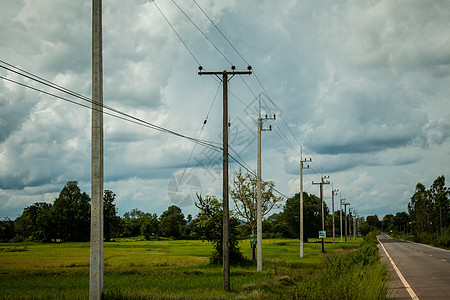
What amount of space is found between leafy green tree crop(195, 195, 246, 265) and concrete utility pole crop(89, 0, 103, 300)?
1882 centimetres

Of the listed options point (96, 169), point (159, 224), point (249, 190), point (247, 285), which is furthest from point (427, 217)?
point (96, 169)

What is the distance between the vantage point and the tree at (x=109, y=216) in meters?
97.7

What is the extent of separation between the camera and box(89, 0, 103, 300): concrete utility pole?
1287cm

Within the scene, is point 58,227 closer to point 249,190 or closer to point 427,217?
point 249,190

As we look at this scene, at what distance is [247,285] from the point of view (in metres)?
19.7

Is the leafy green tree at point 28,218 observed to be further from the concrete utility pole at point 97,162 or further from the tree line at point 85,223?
the concrete utility pole at point 97,162

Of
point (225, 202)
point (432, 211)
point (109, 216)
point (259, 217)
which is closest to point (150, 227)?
point (109, 216)

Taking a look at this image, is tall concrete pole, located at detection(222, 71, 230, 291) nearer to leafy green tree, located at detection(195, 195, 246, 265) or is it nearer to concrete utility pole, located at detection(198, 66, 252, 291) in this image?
concrete utility pole, located at detection(198, 66, 252, 291)

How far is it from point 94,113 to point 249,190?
25339 millimetres

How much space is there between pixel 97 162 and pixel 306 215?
297 feet

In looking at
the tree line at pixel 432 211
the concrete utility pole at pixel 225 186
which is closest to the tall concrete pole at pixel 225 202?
the concrete utility pole at pixel 225 186

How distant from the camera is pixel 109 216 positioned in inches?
3873

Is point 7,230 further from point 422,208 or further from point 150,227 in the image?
point 422,208

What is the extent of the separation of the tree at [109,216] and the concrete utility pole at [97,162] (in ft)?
287
